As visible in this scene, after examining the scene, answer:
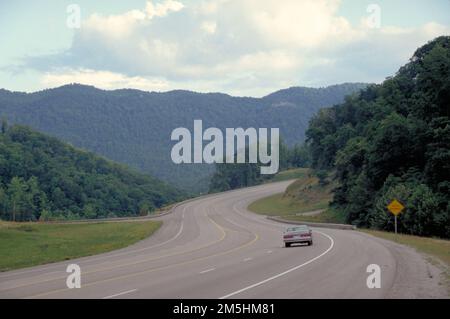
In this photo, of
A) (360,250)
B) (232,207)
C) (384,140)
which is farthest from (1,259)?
(232,207)

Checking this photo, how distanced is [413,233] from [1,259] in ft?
110

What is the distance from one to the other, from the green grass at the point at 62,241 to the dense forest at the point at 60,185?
62748 mm

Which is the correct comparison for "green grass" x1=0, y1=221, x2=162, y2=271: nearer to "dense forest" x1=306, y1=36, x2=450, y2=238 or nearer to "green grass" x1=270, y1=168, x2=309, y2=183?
"dense forest" x1=306, y1=36, x2=450, y2=238

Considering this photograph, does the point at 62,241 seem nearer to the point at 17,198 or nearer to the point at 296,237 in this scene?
the point at 296,237

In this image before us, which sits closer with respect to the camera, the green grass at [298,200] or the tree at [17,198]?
the green grass at [298,200]

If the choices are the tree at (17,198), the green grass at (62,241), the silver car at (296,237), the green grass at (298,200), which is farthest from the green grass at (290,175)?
the silver car at (296,237)

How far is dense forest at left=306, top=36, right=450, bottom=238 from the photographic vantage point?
55.8 m

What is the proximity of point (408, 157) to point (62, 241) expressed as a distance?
37.6 meters

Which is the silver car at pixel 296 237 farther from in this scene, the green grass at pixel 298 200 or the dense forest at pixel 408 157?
the green grass at pixel 298 200

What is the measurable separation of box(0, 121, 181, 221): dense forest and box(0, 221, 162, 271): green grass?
62.7 m

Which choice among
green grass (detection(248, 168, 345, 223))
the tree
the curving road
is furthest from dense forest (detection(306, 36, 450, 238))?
the tree

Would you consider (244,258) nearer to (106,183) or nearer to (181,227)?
(181,227)

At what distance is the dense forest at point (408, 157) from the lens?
55812 millimetres

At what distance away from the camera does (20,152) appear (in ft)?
525
